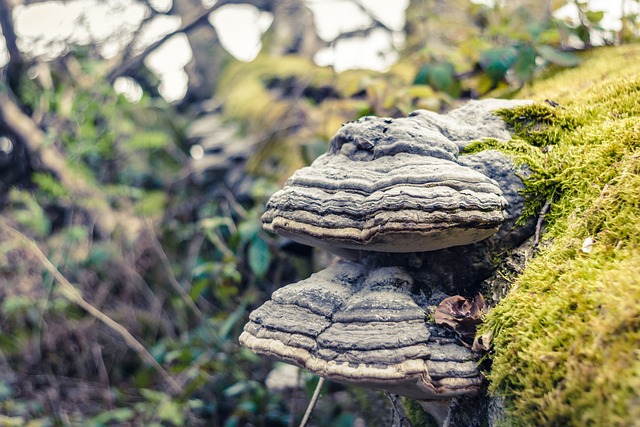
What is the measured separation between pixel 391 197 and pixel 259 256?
6.96 ft

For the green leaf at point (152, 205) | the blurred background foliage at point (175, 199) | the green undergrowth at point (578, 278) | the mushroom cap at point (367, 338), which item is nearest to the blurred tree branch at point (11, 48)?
the blurred background foliage at point (175, 199)

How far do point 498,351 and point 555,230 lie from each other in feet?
1.63

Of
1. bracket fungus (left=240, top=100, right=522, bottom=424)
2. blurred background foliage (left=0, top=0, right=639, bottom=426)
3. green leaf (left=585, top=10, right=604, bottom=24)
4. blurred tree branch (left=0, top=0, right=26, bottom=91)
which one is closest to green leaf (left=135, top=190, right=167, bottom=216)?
blurred background foliage (left=0, top=0, right=639, bottom=426)

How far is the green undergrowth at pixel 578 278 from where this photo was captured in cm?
85

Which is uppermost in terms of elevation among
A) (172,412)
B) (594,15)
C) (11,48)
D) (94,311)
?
(11,48)

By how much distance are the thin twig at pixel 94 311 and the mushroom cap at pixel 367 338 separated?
2.77 m

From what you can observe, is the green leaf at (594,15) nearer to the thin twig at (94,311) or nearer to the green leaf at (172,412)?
the green leaf at (172,412)

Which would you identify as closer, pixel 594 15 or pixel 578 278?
pixel 578 278

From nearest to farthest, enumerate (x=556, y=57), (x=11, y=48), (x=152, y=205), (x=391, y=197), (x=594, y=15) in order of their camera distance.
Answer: (x=391, y=197)
(x=556, y=57)
(x=594, y=15)
(x=152, y=205)
(x=11, y=48)

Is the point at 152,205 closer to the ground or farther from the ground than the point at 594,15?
closer to the ground

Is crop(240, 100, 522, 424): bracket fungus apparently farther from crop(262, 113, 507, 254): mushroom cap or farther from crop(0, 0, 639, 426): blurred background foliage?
crop(0, 0, 639, 426): blurred background foliage

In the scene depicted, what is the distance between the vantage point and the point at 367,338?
1.16 m

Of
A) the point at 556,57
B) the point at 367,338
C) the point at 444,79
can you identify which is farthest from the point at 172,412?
the point at 556,57

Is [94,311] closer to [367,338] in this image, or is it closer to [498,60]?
[367,338]
